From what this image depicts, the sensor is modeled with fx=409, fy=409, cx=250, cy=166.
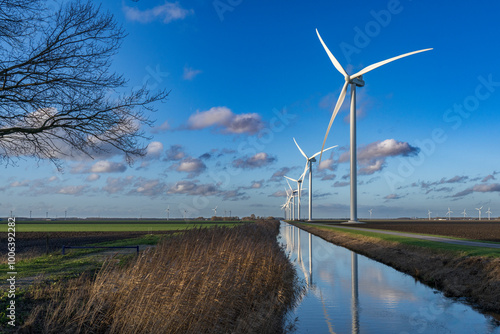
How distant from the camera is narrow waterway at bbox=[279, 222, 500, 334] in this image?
45.2 feet

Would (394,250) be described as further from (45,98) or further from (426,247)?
(45,98)

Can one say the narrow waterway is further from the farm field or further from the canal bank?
the farm field

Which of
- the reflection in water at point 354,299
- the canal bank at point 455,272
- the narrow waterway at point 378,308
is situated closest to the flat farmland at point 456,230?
the canal bank at point 455,272

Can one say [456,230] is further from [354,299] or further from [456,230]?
[354,299]

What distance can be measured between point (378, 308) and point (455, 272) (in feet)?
23.3

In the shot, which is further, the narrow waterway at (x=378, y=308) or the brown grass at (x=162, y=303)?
the narrow waterway at (x=378, y=308)

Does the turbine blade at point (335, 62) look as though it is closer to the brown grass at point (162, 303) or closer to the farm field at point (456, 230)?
the farm field at point (456, 230)

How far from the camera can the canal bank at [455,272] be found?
17.3 m

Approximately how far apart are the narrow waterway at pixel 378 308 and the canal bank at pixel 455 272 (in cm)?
70

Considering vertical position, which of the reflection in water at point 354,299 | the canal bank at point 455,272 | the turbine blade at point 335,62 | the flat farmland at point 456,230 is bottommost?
the reflection in water at point 354,299

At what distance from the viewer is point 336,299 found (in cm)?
1864

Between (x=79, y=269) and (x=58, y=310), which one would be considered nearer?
(x=58, y=310)

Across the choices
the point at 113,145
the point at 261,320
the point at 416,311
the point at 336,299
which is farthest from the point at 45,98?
the point at 416,311

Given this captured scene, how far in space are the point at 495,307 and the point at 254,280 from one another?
9.41 meters
